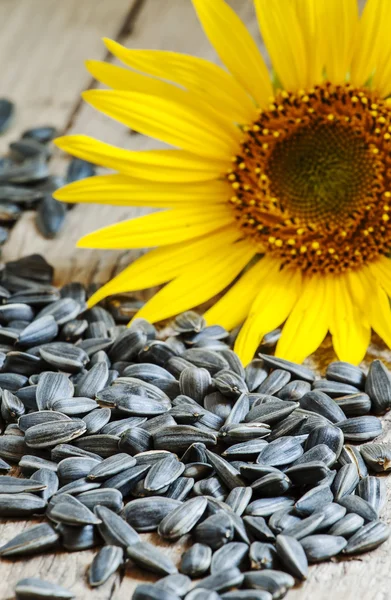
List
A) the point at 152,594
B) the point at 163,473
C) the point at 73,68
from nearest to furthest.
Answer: the point at 152,594, the point at 163,473, the point at 73,68

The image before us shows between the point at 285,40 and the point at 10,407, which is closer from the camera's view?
the point at 10,407

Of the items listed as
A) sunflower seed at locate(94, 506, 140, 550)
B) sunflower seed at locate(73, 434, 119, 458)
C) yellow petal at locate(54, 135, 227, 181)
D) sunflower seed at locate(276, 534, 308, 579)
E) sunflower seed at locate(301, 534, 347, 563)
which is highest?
yellow petal at locate(54, 135, 227, 181)

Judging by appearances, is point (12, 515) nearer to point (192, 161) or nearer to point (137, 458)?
point (137, 458)

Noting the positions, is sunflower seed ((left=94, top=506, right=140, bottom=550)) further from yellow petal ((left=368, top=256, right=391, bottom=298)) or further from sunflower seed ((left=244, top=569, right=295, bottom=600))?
yellow petal ((left=368, top=256, right=391, bottom=298))

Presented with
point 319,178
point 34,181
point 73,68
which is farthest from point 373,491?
point 73,68

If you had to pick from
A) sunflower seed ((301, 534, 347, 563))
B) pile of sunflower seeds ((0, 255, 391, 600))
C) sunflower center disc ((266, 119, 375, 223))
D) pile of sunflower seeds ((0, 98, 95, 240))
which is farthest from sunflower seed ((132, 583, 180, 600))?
pile of sunflower seeds ((0, 98, 95, 240))

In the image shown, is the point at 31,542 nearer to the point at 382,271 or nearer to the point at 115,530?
the point at 115,530
